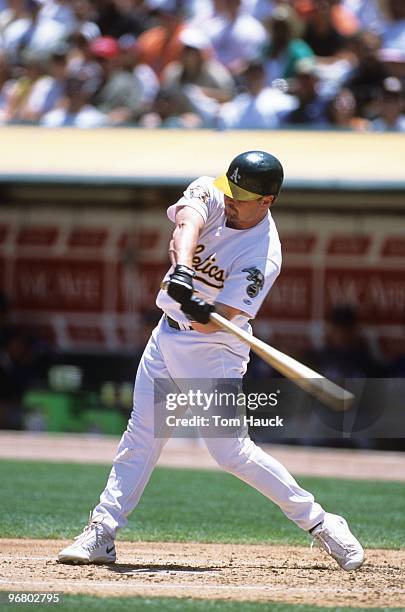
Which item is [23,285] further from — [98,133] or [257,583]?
[257,583]

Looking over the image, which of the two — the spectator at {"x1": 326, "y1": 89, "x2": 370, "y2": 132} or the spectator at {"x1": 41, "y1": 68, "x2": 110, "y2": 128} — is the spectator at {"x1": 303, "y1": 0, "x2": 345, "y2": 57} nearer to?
the spectator at {"x1": 326, "y1": 89, "x2": 370, "y2": 132}

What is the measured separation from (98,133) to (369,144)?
8.09 ft

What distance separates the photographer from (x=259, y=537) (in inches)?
241

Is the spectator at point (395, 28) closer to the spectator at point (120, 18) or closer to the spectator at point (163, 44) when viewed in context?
the spectator at point (163, 44)

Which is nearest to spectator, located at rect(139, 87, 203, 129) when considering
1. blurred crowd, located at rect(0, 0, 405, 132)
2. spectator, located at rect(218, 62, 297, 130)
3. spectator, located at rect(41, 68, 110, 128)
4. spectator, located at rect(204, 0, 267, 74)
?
blurred crowd, located at rect(0, 0, 405, 132)

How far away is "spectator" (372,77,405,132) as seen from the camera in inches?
417

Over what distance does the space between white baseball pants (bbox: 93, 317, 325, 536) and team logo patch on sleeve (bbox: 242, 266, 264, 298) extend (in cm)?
22

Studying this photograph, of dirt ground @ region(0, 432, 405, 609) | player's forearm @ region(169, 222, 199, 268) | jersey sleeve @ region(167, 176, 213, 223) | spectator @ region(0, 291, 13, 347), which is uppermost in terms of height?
jersey sleeve @ region(167, 176, 213, 223)

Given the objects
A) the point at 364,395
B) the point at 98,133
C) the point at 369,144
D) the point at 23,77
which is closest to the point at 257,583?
the point at 364,395

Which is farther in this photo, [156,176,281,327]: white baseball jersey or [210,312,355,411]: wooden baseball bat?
[156,176,281,327]: white baseball jersey

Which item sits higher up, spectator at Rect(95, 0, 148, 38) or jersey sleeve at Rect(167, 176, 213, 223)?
spectator at Rect(95, 0, 148, 38)

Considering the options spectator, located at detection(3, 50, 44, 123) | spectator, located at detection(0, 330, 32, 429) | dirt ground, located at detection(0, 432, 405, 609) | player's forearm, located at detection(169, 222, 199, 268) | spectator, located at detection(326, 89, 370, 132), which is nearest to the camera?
dirt ground, located at detection(0, 432, 405, 609)

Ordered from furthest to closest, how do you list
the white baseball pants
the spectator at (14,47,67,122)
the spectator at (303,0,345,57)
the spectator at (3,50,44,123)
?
the spectator at (3,50,44,123) < the spectator at (14,47,67,122) < the spectator at (303,0,345,57) < the white baseball pants

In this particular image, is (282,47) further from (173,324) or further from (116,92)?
(173,324)
